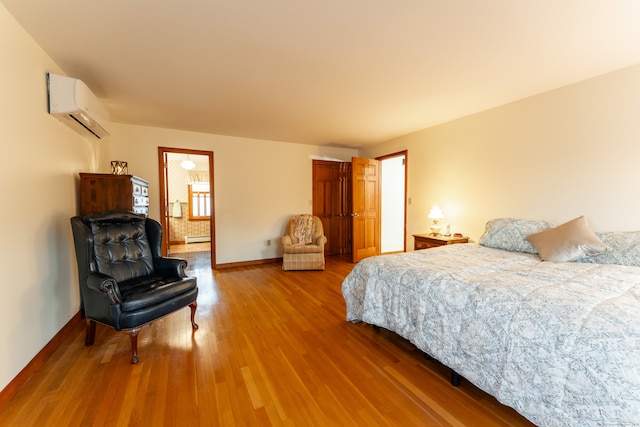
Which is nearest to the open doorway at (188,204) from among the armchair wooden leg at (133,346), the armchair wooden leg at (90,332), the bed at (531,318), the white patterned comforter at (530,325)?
the armchair wooden leg at (90,332)

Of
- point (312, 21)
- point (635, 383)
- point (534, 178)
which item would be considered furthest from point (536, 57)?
point (635, 383)

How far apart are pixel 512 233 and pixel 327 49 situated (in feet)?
8.84

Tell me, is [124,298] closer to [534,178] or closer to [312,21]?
[312,21]

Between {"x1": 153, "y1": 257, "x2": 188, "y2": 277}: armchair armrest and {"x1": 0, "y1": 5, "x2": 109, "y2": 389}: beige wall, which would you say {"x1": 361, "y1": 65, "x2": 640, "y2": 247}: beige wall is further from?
{"x1": 0, "y1": 5, "x2": 109, "y2": 389}: beige wall

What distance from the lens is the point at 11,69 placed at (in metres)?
1.74

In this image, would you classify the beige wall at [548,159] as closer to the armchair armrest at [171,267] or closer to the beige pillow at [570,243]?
the beige pillow at [570,243]

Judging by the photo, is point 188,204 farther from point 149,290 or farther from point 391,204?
point 149,290

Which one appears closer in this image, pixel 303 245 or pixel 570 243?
pixel 570 243

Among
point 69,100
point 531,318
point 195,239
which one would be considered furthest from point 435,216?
point 195,239

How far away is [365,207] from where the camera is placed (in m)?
5.19

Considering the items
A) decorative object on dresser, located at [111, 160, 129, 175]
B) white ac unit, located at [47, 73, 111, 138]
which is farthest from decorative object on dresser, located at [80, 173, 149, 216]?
decorative object on dresser, located at [111, 160, 129, 175]

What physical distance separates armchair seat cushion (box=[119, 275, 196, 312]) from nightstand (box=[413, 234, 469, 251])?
10.0 feet

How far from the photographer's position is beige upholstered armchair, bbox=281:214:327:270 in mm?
4504

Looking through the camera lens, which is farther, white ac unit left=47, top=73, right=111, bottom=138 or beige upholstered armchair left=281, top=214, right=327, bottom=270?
beige upholstered armchair left=281, top=214, right=327, bottom=270
